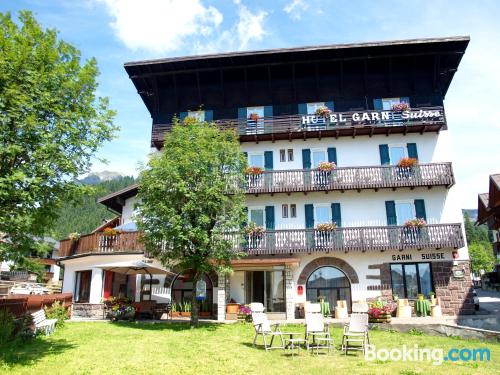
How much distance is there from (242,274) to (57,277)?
4569 cm

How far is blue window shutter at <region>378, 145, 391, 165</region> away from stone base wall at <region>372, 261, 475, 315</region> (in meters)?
5.93

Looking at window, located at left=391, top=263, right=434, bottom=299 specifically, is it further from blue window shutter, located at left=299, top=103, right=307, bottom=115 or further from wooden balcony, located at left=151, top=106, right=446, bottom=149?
blue window shutter, located at left=299, top=103, right=307, bottom=115

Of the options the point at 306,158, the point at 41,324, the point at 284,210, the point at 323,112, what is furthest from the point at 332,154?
the point at 41,324

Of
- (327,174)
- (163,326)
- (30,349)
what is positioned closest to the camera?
(30,349)

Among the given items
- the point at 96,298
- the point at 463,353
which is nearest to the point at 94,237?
the point at 96,298

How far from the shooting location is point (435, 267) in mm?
21250

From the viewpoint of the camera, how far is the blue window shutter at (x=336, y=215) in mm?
22516

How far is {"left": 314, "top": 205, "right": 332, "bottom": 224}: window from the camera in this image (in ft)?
74.5

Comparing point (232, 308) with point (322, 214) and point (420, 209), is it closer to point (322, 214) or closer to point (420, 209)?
point (322, 214)

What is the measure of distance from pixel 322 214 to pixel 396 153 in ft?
17.9

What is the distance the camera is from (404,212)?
880 inches

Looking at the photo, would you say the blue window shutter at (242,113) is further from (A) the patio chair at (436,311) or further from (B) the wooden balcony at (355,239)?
(A) the patio chair at (436,311)

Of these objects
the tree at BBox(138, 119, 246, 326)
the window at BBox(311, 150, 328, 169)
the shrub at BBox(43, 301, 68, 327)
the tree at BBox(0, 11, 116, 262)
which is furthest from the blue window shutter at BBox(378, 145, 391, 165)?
the shrub at BBox(43, 301, 68, 327)

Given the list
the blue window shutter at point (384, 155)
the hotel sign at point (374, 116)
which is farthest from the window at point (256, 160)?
the blue window shutter at point (384, 155)
